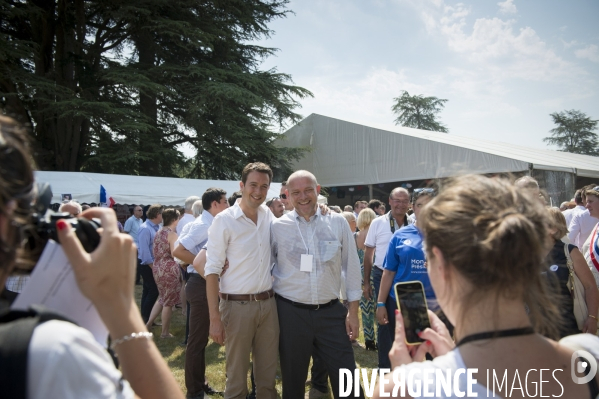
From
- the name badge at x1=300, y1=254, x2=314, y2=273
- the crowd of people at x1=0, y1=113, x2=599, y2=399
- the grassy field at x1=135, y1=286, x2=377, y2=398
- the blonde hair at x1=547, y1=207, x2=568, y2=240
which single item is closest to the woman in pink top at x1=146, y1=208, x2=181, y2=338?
the grassy field at x1=135, y1=286, x2=377, y2=398

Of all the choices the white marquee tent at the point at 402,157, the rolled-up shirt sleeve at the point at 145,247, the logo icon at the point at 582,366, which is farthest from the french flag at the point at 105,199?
the logo icon at the point at 582,366

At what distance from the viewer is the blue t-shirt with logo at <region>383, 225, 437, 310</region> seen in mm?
3779

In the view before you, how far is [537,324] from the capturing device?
1287 millimetres

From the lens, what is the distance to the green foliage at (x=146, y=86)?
15.6 metres

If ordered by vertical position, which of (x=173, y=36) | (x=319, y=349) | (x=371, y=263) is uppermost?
(x=173, y=36)

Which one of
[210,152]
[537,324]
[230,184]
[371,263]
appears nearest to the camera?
[537,324]

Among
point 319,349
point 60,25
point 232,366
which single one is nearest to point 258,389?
point 232,366

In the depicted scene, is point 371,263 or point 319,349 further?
point 371,263

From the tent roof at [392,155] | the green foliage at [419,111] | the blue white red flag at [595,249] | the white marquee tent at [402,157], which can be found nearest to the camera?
the blue white red flag at [595,249]

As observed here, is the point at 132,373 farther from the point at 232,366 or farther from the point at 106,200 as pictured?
the point at 106,200

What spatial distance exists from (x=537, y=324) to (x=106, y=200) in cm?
1138

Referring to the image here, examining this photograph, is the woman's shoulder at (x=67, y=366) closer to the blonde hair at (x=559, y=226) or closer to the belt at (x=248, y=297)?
the belt at (x=248, y=297)

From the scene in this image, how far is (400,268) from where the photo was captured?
393 cm

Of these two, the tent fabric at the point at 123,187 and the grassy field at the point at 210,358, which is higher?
the tent fabric at the point at 123,187
